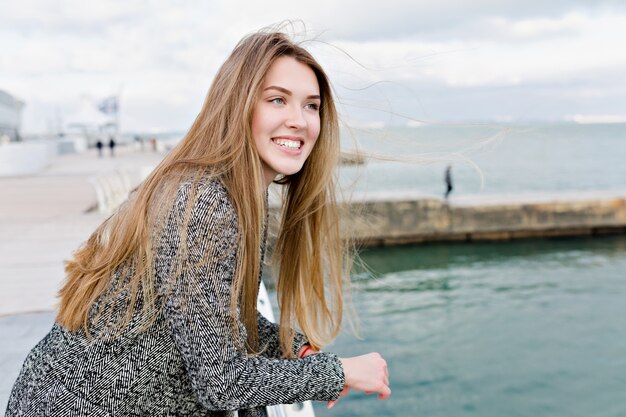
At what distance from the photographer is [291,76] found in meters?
1.64

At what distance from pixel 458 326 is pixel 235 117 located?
921 cm

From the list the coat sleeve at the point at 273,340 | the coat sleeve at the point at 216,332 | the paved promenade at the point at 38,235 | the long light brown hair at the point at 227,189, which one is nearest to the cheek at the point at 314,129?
the long light brown hair at the point at 227,189

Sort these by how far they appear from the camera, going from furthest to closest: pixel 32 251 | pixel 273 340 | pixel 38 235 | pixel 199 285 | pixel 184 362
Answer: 1. pixel 38 235
2. pixel 32 251
3. pixel 273 340
4. pixel 184 362
5. pixel 199 285

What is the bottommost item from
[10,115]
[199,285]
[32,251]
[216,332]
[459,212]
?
[459,212]

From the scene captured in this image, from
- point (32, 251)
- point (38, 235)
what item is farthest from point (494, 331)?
point (38, 235)

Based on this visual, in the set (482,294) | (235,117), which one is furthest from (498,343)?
(235,117)

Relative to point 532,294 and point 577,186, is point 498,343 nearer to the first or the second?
point 532,294

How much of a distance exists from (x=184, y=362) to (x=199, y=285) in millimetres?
241

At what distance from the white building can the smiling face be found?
44.5 m

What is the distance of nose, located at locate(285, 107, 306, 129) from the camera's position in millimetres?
1642

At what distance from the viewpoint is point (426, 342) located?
363 inches

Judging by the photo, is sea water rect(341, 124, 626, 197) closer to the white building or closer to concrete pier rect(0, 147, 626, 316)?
concrete pier rect(0, 147, 626, 316)

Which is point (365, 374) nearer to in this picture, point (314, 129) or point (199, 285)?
point (199, 285)

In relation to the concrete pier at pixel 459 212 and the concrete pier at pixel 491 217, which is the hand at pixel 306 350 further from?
Answer: the concrete pier at pixel 491 217
